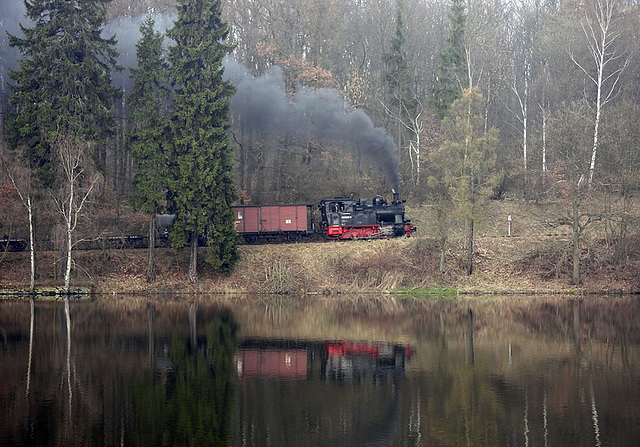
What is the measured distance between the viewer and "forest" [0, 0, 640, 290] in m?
41.2

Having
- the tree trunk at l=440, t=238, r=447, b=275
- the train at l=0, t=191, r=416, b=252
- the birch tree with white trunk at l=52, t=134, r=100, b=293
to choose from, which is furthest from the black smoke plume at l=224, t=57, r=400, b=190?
the birch tree with white trunk at l=52, t=134, r=100, b=293

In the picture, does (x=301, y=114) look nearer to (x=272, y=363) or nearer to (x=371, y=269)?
(x=371, y=269)

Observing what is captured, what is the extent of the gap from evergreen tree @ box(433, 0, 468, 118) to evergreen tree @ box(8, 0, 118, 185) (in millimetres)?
26266

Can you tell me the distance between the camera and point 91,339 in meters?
24.8

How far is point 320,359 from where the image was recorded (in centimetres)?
2169

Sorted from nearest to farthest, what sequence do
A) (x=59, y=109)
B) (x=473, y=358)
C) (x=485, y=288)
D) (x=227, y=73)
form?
(x=473, y=358), (x=485, y=288), (x=59, y=109), (x=227, y=73)

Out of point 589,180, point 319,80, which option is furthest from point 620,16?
point 319,80

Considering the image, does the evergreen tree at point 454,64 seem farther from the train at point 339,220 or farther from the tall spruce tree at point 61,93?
the tall spruce tree at point 61,93

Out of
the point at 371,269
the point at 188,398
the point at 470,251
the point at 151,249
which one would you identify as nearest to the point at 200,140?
the point at 151,249

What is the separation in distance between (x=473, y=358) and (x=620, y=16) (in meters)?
42.4

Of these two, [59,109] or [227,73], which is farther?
[227,73]

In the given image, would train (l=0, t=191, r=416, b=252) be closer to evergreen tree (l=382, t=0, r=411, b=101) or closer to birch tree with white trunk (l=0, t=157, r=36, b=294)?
birch tree with white trunk (l=0, t=157, r=36, b=294)

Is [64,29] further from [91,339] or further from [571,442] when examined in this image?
[571,442]

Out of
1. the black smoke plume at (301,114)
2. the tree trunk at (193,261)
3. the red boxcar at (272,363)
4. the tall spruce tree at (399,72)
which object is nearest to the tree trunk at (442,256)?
the black smoke plume at (301,114)
